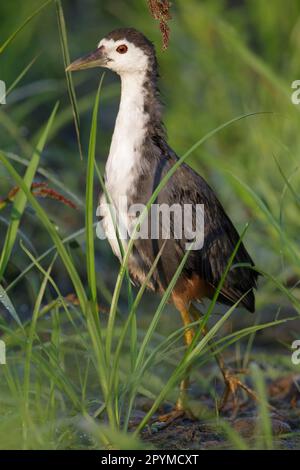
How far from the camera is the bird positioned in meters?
4.11

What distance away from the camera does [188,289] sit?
4.39 meters

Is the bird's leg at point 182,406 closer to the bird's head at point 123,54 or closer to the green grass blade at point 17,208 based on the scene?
the green grass blade at point 17,208

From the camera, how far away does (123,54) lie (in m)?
4.32

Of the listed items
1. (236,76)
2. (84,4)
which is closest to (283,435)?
(236,76)

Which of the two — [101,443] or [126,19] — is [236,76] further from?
[101,443]

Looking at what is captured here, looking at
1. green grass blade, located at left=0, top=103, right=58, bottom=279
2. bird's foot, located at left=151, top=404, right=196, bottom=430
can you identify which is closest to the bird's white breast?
green grass blade, located at left=0, top=103, right=58, bottom=279

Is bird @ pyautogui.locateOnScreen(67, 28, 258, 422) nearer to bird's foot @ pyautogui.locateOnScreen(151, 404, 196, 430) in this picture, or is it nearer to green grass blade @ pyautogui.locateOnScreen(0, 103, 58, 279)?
bird's foot @ pyautogui.locateOnScreen(151, 404, 196, 430)

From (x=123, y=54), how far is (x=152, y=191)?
634 mm

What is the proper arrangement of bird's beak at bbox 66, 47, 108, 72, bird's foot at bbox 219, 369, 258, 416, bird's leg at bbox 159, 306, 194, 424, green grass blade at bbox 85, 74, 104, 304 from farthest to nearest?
bird's foot at bbox 219, 369, 258, 416 → bird's beak at bbox 66, 47, 108, 72 → bird's leg at bbox 159, 306, 194, 424 → green grass blade at bbox 85, 74, 104, 304

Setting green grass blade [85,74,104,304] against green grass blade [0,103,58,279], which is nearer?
green grass blade [85,74,104,304]

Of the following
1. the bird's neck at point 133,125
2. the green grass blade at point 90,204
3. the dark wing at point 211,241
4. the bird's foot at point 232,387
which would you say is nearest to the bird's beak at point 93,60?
the bird's neck at point 133,125

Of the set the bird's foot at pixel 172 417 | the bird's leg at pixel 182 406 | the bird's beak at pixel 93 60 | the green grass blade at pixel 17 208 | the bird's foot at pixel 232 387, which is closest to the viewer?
the green grass blade at pixel 17 208

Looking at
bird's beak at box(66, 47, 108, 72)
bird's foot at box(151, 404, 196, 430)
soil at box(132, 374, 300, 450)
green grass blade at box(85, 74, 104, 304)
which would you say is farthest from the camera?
bird's beak at box(66, 47, 108, 72)

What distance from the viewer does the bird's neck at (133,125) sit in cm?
412
